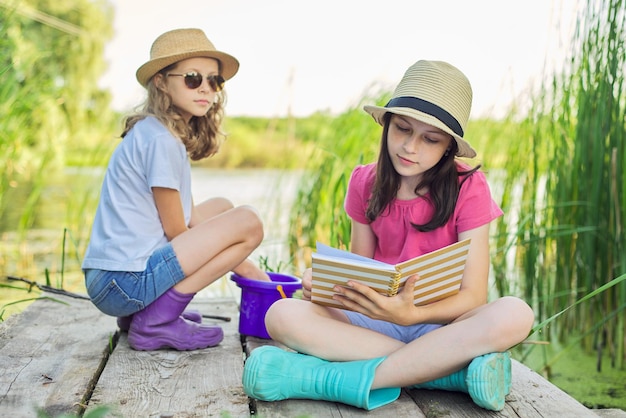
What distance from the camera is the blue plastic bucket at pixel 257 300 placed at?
93.7 inches

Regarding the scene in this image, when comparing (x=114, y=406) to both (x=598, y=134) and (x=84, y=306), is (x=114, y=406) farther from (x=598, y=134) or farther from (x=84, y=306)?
(x=598, y=134)

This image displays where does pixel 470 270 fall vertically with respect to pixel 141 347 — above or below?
above

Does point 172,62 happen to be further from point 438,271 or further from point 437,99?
point 438,271

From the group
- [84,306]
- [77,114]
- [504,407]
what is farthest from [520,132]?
[77,114]

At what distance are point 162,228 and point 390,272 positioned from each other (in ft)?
3.24

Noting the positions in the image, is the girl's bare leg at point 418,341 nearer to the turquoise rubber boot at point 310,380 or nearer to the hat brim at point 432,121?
the turquoise rubber boot at point 310,380

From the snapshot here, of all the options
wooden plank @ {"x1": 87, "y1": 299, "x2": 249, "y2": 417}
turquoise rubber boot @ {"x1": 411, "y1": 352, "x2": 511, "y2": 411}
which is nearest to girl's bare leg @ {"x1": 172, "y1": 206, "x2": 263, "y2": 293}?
wooden plank @ {"x1": 87, "y1": 299, "x2": 249, "y2": 417}

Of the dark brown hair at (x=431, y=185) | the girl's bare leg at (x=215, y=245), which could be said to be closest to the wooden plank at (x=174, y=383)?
the girl's bare leg at (x=215, y=245)

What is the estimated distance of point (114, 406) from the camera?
5.57 ft

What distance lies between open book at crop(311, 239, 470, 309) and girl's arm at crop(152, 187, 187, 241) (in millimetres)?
642

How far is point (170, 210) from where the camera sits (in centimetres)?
229

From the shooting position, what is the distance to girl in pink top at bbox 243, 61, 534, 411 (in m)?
1.77

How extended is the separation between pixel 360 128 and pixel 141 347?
6.25 feet

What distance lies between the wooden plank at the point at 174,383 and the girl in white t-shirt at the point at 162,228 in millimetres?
71
